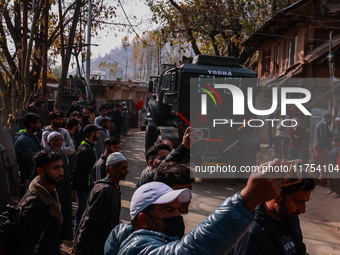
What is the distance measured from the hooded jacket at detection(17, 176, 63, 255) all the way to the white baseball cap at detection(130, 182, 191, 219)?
145 centimetres

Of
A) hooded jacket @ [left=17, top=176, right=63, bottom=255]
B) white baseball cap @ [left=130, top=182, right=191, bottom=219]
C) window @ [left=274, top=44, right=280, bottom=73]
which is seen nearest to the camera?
white baseball cap @ [left=130, top=182, right=191, bottom=219]

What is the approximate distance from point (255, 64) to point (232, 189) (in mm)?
17176

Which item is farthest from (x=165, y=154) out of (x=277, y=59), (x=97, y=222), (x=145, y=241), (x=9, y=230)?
(x=277, y=59)

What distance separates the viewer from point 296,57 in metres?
15.7

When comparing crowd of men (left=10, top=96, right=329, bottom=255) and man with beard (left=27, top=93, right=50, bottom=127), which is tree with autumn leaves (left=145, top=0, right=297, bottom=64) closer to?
man with beard (left=27, top=93, right=50, bottom=127)

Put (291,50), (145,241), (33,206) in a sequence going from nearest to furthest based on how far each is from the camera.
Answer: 1. (145,241)
2. (33,206)
3. (291,50)

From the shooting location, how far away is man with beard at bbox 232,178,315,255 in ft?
8.14

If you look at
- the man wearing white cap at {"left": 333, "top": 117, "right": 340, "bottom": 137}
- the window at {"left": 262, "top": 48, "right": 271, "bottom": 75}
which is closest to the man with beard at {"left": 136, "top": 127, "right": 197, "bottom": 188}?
the man wearing white cap at {"left": 333, "top": 117, "right": 340, "bottom": 137}

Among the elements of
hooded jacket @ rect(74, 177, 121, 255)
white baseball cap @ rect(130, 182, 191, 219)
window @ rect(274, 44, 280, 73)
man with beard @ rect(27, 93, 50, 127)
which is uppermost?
window @ rect(274, 44, 280, 73)

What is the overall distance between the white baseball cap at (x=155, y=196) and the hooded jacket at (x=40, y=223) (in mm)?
1452

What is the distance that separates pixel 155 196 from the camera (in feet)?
6.18

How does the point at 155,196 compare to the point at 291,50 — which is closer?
the point at 155,196

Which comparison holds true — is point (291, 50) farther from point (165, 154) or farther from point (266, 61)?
point (165, 154)

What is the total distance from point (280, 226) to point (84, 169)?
372cm
